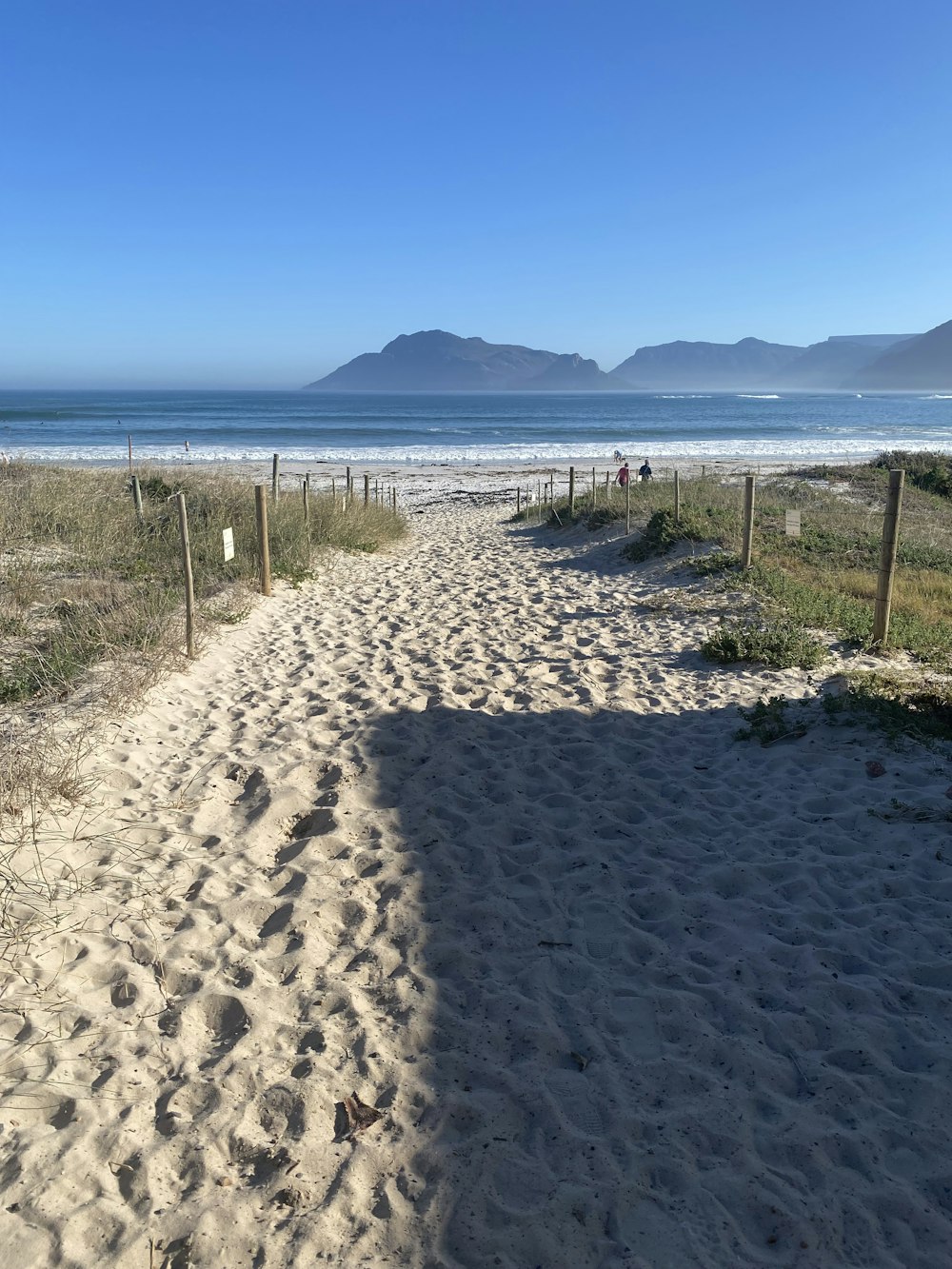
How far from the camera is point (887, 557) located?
731 cm

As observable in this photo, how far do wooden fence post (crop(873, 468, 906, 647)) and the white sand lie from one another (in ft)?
7.15

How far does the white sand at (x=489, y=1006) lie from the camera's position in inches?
96.1

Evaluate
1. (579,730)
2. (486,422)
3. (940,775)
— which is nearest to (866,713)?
(940,775)

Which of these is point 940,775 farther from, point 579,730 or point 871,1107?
point 871,1107

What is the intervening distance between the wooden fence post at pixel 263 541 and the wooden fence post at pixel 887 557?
625cm

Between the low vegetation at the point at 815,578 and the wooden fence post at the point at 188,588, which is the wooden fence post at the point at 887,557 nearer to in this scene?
the low vegetation at the point at 815,578

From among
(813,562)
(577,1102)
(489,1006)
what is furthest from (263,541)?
(577,1102)

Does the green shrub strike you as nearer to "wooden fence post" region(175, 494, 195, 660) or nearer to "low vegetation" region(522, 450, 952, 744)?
"low vegetation" region(522, 450, 952, 744)

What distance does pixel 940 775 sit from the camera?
511 centimetres

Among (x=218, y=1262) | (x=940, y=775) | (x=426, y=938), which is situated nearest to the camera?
(x=218, y=1262)

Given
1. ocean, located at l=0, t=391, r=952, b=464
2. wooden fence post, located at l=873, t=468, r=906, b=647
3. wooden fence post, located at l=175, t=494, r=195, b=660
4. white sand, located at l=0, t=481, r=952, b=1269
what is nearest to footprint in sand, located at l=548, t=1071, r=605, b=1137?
white sand, located at l=0, t=481, r=952, b=1269

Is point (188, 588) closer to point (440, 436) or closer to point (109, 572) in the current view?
point (109, 572)

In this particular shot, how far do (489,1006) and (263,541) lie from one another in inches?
302

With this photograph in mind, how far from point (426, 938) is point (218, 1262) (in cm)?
156
